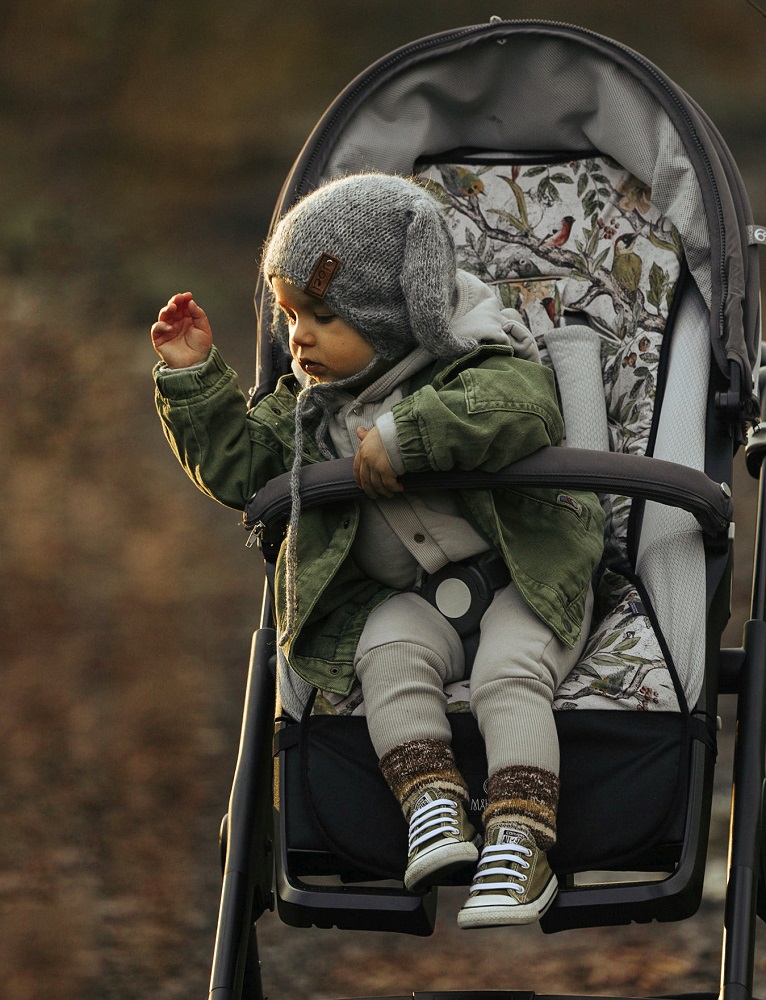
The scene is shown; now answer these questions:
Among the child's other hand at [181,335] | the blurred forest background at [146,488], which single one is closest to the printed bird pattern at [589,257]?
the child's other hand at [181,335]

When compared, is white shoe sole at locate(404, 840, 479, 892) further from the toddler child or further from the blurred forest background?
the blurred forest background

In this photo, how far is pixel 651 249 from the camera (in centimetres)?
196

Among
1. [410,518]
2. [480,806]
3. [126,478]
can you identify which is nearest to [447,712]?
[480,806]

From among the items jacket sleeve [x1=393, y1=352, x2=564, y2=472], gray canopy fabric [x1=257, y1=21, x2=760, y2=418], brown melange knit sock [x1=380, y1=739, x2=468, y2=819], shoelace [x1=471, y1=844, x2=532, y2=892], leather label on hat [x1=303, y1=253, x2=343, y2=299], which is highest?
gray canopy fabric [x1=257, y1=21, x2=760, y2=418]

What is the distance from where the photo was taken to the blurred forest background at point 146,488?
2.99m

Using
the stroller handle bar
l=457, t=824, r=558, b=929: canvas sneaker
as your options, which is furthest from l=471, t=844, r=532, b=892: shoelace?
the stroller handle bar

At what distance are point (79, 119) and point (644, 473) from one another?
3.42 meters

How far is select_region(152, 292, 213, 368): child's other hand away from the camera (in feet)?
5.29

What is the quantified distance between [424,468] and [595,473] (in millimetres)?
175

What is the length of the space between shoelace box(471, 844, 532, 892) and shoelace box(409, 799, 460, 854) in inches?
1.7

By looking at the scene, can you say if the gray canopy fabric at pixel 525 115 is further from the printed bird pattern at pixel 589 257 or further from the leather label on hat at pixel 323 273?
the leather label on hat at pixel 323 273

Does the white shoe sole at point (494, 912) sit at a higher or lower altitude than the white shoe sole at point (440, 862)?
lower

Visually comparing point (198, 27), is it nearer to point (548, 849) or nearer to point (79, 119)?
point (79, 119)

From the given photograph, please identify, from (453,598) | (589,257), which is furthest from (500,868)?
(589,257)
